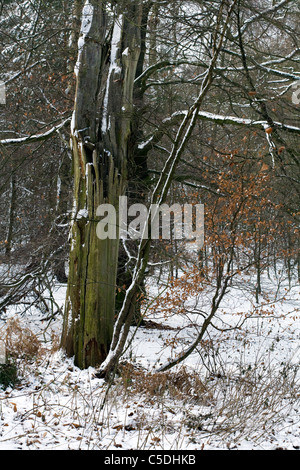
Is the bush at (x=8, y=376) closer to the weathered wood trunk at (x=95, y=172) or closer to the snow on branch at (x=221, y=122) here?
the weathered wood trunk at (x=95, y=172)

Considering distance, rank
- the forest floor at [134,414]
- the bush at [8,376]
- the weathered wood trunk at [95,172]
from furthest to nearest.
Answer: the weathered wood trunk at [95,172] < the bush at [8,376] < the forest floor at [134,414]

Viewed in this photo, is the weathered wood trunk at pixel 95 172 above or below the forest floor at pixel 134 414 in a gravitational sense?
above

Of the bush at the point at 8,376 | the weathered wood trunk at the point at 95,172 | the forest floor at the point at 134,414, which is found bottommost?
the forest floor at the point at 134,414

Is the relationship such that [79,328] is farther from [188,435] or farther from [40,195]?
[40,195]

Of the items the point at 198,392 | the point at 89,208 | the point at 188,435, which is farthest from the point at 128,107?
the point at 188,435

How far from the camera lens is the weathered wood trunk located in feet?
17.6

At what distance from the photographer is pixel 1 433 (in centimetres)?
352

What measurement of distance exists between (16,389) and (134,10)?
4964 mm

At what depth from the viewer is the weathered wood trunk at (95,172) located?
5.35 m

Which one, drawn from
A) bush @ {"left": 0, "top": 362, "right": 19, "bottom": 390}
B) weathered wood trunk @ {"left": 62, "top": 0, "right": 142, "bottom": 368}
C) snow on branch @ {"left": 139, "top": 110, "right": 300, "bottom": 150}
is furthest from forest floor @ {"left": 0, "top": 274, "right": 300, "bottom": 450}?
snow on branch @ {"left": 139, "top": 110, "right": 300, "bottom": 150}

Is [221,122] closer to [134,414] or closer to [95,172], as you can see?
[95,172]

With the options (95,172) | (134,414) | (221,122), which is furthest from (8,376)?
(221,122)

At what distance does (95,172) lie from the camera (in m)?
5.42

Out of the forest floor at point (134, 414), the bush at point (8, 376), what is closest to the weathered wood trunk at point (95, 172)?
the forest floor at point (134, 414)
